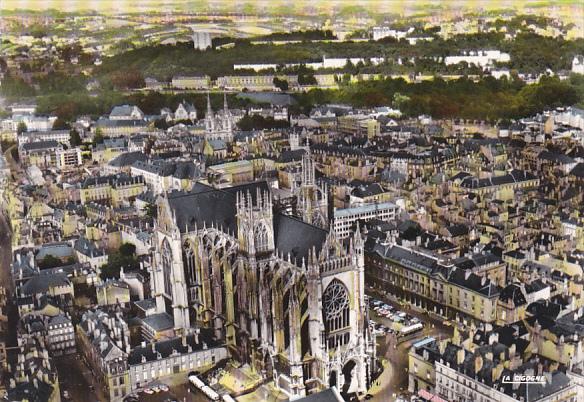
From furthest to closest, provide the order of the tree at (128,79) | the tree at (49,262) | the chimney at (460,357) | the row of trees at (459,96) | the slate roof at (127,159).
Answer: the tree at (128,79)
the row of trees at (459,96)
the slate roof at (127,159)
the tree at (49,262)
the chimney at (460,357)

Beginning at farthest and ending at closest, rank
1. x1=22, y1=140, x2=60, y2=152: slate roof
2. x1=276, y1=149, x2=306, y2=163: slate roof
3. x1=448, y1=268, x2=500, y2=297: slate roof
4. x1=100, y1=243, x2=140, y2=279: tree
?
1. x1=22, y1=140, x2=60, y2=152: slate roof
2. x1=276, y1=149, x2=306, y2=163: slate roof
3. x1=100, y1=243, x2=140, y2=279: tree
4. x1=448, y1=268, x2=500, y2=297: slate roof

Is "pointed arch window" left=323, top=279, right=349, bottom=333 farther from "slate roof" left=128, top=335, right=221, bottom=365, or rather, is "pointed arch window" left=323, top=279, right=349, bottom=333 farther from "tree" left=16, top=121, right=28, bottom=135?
"tree" left=16, top=121, right=28, bottom=135

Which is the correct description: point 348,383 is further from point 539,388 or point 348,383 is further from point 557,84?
point 557,84

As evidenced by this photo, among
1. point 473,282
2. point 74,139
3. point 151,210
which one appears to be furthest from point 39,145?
point 473,282

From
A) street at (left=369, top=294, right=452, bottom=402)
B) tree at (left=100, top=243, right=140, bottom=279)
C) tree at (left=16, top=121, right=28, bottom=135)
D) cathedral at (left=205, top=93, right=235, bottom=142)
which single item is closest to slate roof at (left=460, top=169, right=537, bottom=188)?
street at (left=369, top=294, right=452, bottom=402)

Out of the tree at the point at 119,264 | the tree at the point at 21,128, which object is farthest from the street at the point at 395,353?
Result: the tree at the point at 21,128

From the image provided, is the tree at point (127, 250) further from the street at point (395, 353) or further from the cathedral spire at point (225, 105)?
the cathedral spire at point (225, 105)
